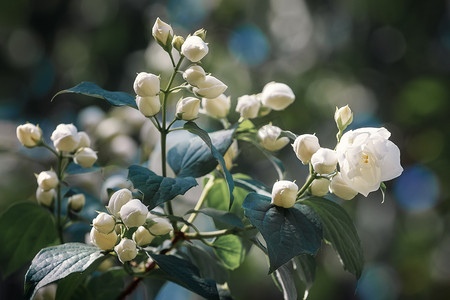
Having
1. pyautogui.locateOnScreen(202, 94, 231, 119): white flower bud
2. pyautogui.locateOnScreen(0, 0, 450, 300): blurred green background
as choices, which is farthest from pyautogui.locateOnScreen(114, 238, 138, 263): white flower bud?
pyautogui.locateOnScreen(0, 0, 450, 300): blurred green background

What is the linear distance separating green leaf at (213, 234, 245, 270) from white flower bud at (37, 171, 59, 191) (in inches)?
7.6

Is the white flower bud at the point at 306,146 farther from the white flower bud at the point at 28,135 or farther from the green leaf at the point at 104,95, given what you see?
the white flower bud at the point at 28,135

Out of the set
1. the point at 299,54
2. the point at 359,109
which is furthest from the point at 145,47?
the point at 359,109

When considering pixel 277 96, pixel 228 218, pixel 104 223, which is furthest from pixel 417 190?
pixel 104 223

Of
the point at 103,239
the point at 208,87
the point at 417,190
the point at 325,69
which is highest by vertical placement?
the point at 208,87

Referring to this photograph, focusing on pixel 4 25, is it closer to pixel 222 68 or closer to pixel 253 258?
pixel 222 68

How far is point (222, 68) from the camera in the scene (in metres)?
2.99

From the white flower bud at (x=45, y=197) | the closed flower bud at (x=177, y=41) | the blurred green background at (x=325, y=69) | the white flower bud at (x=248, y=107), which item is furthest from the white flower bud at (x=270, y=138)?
the blurred green background at (x=325, y=69)

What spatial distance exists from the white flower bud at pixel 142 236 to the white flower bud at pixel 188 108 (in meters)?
0.12

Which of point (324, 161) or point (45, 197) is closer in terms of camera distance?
point (324, 161)

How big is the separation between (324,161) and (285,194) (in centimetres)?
5

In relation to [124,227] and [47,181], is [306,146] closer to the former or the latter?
[124,227]

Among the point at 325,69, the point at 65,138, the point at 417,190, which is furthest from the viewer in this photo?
the point at 417,190

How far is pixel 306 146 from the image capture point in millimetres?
535
